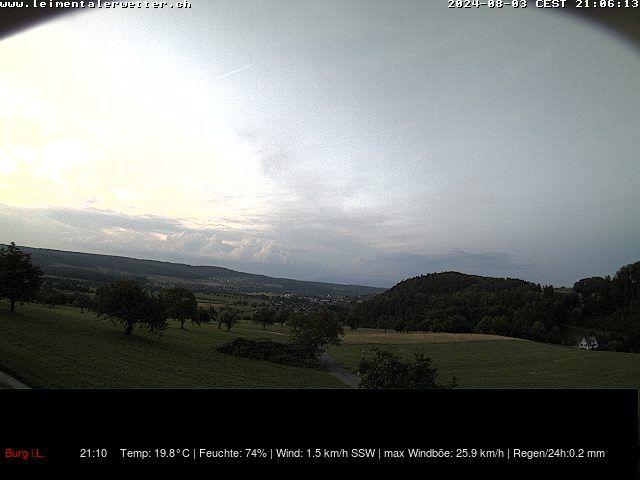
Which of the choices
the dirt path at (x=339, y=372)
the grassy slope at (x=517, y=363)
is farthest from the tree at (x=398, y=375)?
the grassy slope at (x=517, y=363)

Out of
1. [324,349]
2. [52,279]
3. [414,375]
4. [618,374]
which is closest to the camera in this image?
[414,375]

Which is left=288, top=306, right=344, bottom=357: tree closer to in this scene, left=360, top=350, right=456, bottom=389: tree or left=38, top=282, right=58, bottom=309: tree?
left=360, top=350, right=456, bottom=389: tree

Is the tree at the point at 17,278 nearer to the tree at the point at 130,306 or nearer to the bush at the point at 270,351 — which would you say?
the tree at the point at 130,306

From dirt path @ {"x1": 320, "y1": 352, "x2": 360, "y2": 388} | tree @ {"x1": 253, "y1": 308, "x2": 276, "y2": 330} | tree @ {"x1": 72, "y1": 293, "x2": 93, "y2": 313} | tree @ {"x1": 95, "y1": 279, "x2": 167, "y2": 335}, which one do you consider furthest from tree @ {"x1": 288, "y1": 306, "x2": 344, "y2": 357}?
tree @ {"x1": 72, "y1": 293, "x2": 93, "y2": 313}

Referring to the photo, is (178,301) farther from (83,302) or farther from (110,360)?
(110,360)
